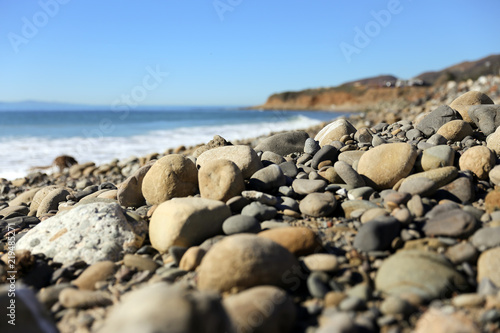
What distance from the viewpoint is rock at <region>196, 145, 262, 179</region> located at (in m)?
4.27

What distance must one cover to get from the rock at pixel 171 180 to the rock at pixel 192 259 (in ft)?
4.04

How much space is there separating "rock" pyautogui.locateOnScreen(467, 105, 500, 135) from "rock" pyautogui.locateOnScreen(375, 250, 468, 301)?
3.14 m

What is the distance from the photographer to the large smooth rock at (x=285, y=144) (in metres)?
5.60

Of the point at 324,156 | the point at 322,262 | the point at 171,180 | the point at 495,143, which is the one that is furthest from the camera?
the point at 324,156

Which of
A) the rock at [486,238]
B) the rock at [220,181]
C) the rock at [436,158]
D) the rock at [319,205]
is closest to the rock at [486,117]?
the rock at [436,158]

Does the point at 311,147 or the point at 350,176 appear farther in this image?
the point at 311,147

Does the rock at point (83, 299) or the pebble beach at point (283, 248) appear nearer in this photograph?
the pebble beach at point (283, 248)

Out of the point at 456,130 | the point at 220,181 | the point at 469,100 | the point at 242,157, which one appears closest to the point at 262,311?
the point at 220,181

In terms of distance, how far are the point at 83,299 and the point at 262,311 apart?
52.1 inches

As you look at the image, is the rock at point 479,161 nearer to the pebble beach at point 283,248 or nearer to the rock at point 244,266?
the pebble beach at point 283,248

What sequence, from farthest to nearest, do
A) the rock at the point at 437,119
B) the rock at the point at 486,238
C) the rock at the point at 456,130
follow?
the rock at the point at 437,119 → the rock at the point at 456,130 → the rock at the point at 486,238

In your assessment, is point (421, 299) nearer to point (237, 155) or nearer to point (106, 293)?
point (106, 293)

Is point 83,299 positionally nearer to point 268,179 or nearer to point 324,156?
point 268,179

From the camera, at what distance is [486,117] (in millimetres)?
4914
